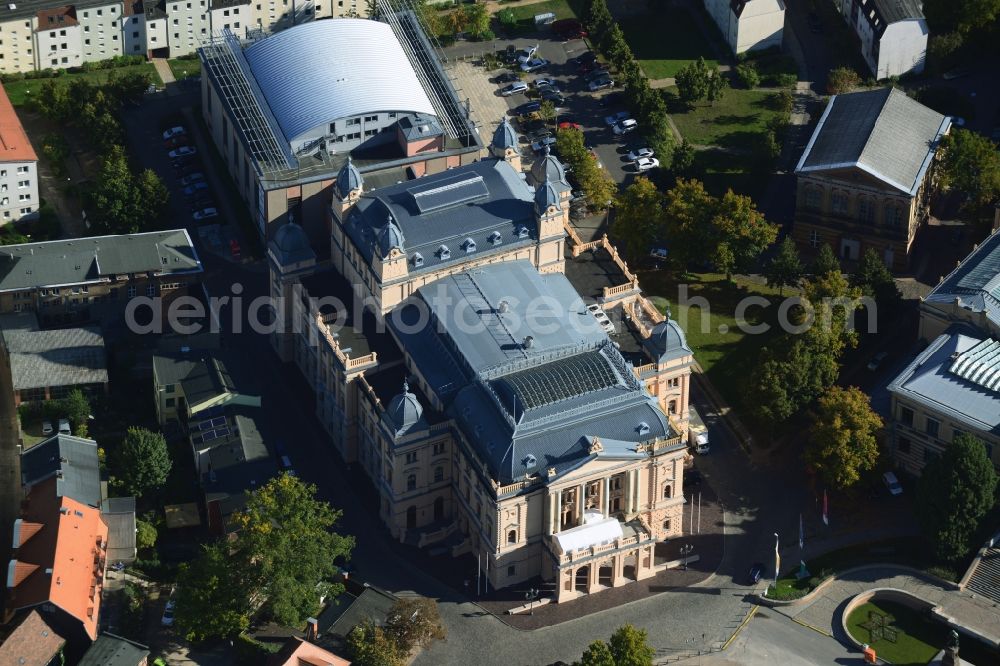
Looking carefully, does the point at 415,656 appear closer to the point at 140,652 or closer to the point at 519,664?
the point at 519,664

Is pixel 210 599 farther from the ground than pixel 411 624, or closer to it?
farther from the ground

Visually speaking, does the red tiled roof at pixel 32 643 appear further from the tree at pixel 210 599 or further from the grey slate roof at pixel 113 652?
the tree at pixel 210 599

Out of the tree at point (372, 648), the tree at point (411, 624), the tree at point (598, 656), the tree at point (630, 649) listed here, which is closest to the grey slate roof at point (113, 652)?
the tree at point (372, 648)

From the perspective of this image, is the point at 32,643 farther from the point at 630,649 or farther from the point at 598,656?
the point at 630,649

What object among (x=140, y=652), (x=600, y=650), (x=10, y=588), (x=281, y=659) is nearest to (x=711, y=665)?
(x=600, y=650)

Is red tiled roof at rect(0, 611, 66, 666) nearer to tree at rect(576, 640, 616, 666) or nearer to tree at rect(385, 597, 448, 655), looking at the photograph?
tree at rect(385, 597, 448, 655)

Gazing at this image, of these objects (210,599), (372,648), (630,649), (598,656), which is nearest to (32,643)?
(210,599)
